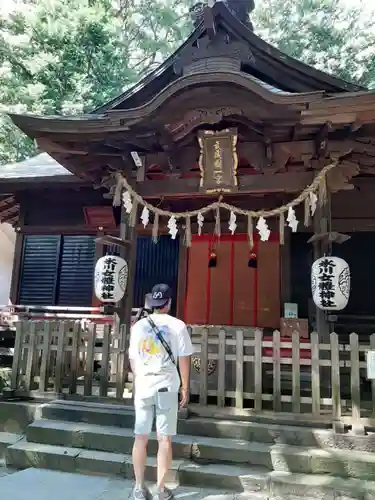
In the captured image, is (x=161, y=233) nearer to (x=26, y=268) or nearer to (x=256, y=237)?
(x=256, y=237)

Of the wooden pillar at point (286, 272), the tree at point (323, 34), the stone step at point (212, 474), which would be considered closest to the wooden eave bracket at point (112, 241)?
the stone step at point (212, 474)

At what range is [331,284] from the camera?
5777mm

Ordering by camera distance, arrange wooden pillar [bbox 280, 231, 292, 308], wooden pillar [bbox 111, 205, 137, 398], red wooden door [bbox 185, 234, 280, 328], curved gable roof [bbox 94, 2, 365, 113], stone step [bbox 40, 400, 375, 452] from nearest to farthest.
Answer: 1. stone step [bbox 40, 400, 375, 452]
2. wooden pillar [bbox 111, 205, 137, 398]
3. curved gable roof [bbox 94, 2, 365, 113]
4. wooden pillar [bbox 280, 231, 292, 308]
5. red wooden door [bbox 185, 234, 280, 328]

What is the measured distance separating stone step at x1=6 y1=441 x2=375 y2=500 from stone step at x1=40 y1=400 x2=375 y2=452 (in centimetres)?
47

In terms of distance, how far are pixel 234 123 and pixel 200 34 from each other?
91.2 inches

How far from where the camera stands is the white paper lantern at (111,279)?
659 centimetres

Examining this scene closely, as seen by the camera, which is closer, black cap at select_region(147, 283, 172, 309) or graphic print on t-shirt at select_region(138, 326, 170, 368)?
graphic print on t-shirt at select_region(138, 326, 170, 368)

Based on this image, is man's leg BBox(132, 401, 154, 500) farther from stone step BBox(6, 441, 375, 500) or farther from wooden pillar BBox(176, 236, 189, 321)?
wooden pillar BBox(176, 236, 189, 321)

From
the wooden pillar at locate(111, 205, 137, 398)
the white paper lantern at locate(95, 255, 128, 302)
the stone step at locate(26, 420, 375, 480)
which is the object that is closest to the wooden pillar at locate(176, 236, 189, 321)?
the wooden pillar at locate(111, 205, 137, 398)

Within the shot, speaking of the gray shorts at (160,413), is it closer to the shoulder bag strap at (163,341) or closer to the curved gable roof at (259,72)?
the shoulder bag strap at (163,341)

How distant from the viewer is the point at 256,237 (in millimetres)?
9531

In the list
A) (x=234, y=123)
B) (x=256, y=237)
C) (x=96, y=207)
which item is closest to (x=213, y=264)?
(x=256, y=237)

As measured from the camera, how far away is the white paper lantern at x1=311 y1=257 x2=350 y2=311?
18.8 feet

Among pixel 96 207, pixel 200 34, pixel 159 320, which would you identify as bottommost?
pixel 159 320
